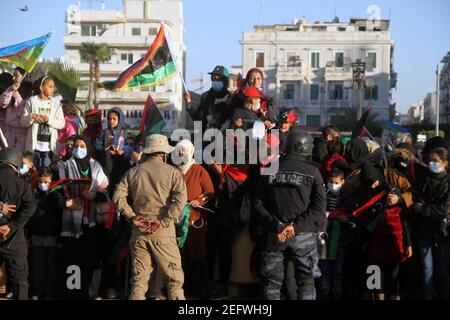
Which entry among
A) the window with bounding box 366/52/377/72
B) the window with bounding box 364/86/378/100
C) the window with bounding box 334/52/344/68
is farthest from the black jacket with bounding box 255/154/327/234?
the window with bounding box 366/52/377/72

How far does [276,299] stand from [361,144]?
108 inches

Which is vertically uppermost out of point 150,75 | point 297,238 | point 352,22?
point 352,22

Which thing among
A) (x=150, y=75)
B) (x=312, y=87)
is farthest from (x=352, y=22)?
(x=150, y=75)

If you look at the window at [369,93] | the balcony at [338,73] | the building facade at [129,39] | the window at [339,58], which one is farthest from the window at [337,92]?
the building facade at [129,39]

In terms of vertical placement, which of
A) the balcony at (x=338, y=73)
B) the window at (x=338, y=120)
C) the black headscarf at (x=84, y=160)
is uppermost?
the balcony at (x=338, y=73)

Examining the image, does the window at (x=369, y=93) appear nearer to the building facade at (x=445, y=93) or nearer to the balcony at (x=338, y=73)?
the balcony at (x=338, y=73)

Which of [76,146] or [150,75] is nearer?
[76,146]

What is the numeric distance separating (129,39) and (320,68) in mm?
20874

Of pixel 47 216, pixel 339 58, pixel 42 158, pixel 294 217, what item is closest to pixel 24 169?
pixel 47 216

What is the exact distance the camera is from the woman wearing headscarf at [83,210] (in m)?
9.91

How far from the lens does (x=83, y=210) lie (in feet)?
32.6

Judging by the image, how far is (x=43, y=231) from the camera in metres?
9.95

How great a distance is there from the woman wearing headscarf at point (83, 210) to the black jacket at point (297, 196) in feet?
8.48

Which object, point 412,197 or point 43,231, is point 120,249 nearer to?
point 43,231
